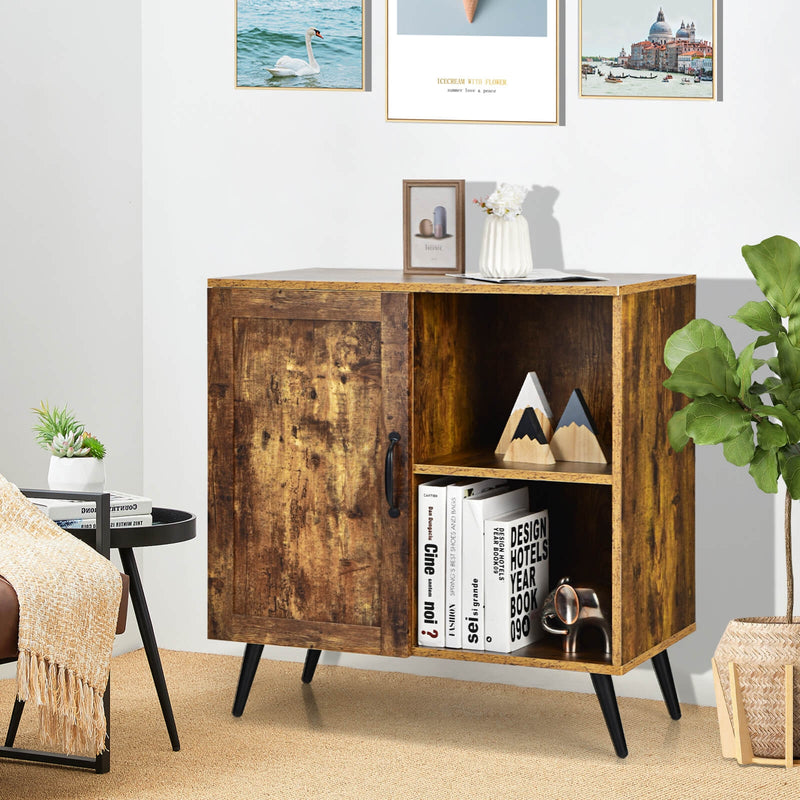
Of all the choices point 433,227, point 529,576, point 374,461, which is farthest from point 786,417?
point 433,227

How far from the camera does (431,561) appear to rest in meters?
3.21

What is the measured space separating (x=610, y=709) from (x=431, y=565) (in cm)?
51

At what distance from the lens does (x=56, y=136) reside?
377 cm

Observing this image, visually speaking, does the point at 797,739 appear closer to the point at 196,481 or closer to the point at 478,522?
the point at 478,522

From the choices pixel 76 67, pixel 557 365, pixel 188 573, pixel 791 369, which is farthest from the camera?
pixel 188 573

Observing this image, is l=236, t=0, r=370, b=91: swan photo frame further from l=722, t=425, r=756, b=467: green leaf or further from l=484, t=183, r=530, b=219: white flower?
l=722, t=425, r=756, b=467: green leaf

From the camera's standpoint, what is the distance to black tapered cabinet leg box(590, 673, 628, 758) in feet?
10.2

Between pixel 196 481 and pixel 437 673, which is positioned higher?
pixel 196 481

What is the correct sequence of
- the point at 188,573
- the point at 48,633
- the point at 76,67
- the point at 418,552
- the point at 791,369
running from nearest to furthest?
the point at 48,633 < the point at 791,369 < the point at 418,552 < the point at 76,67 < the point at 188,573

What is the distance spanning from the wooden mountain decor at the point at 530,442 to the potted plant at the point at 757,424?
12.1 inches

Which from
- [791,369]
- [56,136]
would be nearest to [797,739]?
[791,369]

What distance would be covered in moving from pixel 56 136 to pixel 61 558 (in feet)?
4.76

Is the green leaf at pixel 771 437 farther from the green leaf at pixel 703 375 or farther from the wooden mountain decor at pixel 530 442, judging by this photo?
the wooden mountain decor at pixel 530 442

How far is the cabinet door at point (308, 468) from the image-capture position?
3.17 metres
